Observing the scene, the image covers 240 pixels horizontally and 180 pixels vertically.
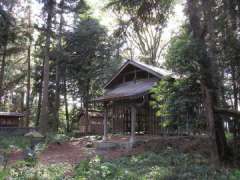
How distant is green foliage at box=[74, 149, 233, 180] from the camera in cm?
827

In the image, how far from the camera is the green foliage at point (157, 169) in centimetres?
827

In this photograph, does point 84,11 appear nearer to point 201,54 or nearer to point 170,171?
point 201,54

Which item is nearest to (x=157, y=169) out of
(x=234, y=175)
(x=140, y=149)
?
(x=234, y=175)

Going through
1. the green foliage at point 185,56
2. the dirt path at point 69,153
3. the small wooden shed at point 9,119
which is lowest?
the dirt path at point 69,153

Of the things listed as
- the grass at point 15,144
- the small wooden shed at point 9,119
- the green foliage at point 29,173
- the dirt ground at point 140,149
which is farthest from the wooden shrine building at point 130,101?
the small wooden shed at point 9,119

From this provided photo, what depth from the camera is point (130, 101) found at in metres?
17.9

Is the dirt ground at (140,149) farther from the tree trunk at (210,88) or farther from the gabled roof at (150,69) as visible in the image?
the gabled roof at (150,69)

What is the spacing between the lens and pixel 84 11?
24.3 m

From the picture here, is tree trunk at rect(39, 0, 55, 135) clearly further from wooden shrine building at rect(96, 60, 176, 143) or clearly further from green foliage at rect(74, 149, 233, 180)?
green foliage at rect(74, 149, 233, 180)

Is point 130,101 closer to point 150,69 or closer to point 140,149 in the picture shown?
point 150,69

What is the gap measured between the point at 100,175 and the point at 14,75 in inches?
1225

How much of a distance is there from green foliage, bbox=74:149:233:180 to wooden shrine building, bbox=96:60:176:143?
5.50 metres

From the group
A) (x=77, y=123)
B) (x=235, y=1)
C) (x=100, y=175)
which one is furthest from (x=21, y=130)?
(x=235, y=1)

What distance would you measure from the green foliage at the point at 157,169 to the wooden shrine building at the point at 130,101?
5501 mm
